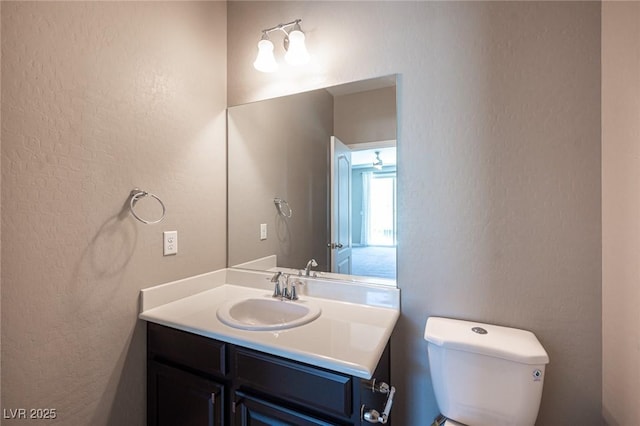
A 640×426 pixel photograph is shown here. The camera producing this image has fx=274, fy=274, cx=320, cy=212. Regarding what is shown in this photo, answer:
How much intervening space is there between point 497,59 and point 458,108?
0.76 feet

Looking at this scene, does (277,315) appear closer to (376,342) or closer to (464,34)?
(376,342)

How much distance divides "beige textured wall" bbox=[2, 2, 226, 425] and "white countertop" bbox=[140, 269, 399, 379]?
0.11 meters

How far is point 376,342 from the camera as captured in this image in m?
0.99

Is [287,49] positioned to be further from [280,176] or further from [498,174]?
[498,174]

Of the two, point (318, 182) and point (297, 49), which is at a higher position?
point (297, 49)

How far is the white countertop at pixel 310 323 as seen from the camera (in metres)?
0.91

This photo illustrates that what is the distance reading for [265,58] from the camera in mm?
1479

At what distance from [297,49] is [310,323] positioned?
1339mm

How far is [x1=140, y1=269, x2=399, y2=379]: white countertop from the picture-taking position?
0.91 meters

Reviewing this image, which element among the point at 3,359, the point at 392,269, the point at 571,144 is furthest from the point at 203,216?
the point at 571,144

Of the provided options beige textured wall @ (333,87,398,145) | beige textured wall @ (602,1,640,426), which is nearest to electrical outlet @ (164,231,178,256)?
beige textured wall @ (333,87,398,145)

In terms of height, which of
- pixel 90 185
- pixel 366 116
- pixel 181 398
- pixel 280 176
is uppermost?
A: pixel 366 116

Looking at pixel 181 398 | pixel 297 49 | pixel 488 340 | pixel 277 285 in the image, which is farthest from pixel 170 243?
pixel 488 340

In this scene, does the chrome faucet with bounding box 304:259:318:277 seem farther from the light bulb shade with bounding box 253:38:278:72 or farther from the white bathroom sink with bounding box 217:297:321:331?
the light bulb shade with bounding box 253:38:278:72
